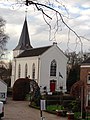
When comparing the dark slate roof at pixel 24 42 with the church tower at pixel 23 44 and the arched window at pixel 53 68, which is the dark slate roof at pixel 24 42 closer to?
the church tower at pixel 23 44

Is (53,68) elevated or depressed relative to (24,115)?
elevated

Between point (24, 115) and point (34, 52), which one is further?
point (34, 52)

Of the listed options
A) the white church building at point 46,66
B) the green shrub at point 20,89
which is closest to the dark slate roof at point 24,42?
the white church building at point 46,66

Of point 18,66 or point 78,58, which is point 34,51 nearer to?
point 18,66

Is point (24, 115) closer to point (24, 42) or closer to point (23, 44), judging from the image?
point (23, 44)

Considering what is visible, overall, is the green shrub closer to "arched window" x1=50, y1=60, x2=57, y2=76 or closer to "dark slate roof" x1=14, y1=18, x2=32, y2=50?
"arched window" x1=50, y1=60, x2=57, y2=76

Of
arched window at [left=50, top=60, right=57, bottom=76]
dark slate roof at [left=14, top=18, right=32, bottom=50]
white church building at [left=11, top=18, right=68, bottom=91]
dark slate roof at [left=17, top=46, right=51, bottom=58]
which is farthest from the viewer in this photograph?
dark slate roof at [left=14, top=18, right=32, bottom=50]

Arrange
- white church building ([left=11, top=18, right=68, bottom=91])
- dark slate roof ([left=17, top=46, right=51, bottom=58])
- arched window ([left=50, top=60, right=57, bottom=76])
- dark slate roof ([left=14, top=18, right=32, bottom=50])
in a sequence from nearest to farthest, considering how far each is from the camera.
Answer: white church building ([left=11, top=18, right=68, bottom=91]) < arched window ([left=50, top=60, right=57, bottom=76]) < dark slate roof ([left=17, top=46, right=51, bottom=58]) < dark slate roof ([left=14, top=18, right=32, bottom=50])

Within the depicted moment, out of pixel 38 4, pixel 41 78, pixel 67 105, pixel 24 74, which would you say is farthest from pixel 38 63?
pixel 38 4

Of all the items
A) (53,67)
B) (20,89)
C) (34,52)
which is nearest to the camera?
(20,89)

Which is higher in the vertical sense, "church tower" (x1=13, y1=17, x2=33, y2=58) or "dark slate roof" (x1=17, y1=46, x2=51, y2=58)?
"church tower" (x1=13, y1=17, x2=33, y2=58)

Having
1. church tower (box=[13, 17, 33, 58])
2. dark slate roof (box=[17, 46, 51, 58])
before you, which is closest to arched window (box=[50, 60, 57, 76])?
dark slate roof (box=[17, 46, 51, 58])

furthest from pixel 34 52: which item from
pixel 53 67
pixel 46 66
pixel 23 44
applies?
pixel 23 44

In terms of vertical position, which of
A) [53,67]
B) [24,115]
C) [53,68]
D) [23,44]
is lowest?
[24,115]
